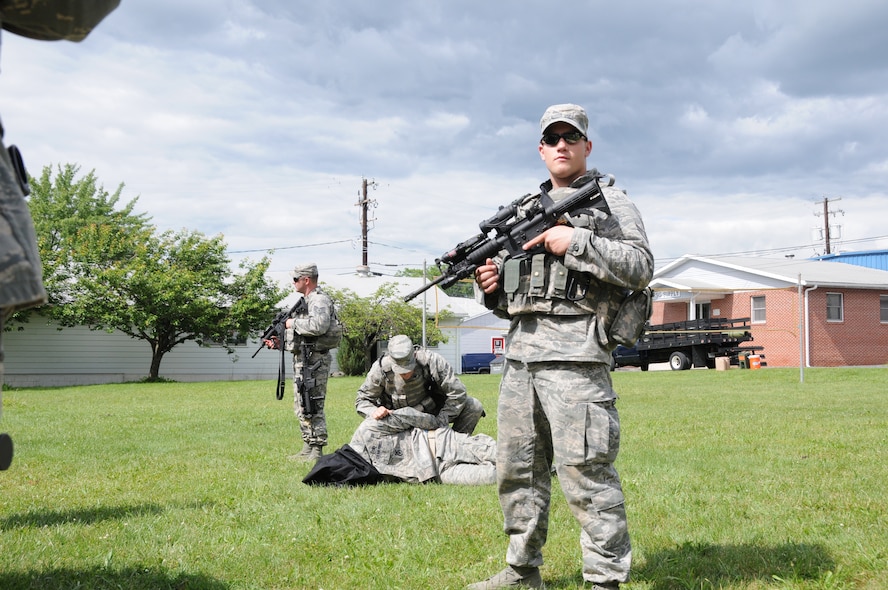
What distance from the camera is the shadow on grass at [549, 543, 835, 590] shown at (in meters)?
4.04

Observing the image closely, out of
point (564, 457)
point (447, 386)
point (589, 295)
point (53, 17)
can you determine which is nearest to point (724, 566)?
point (564, 457)

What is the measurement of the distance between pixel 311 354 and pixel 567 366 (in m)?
5.83

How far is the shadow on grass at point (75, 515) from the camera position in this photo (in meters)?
5.48

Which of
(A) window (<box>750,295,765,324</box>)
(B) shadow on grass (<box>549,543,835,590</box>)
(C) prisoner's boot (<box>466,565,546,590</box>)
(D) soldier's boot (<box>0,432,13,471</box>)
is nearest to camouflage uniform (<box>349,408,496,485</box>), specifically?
(B) shadow on grass (<box>549,543,835,590</box>)

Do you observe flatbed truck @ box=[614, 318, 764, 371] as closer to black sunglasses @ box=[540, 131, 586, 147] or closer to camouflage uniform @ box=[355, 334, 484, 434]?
camouflage uniform @ box=[355, 334, 484, 434]

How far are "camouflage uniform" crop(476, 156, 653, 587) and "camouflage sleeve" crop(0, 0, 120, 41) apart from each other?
212 centimetres

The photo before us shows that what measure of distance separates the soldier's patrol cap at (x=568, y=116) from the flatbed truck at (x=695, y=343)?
25.7 m

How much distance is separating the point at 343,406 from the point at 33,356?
63.3 ft

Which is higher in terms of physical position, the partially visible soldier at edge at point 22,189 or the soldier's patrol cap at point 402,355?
the partially visible soldier at edge at point 22,189

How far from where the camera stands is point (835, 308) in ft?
106

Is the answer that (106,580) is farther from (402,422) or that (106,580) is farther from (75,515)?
(402,422)

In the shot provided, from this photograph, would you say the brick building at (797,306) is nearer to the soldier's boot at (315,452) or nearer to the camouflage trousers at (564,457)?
the soldier's boot at (315,452)

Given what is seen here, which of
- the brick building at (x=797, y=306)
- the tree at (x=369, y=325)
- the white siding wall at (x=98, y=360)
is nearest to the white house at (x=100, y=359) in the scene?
the white siding wall at (x=98, y=360)

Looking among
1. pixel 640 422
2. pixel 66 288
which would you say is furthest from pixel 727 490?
pixel 66 288
